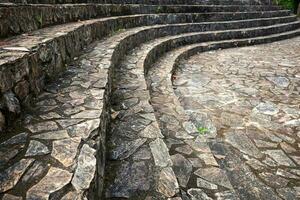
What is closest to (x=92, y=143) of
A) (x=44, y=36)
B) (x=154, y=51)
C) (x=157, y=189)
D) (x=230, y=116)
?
(x=157, y=189)

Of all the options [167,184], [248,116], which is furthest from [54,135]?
[248,116]

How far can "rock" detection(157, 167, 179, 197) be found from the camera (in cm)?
228

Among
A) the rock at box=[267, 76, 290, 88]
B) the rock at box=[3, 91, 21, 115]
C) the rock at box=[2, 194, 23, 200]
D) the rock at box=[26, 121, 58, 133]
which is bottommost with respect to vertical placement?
the rock at box=[267, 76, 290, 88]

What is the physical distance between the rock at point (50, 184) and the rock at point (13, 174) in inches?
5.4

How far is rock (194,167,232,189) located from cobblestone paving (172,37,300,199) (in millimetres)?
13

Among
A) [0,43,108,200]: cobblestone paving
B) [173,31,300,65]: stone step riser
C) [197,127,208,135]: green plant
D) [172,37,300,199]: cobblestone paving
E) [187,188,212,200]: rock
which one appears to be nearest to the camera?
[0,43,108,200]: cobblestone paving

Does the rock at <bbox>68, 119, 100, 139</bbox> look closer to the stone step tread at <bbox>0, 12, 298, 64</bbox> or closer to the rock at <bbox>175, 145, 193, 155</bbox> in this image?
the stone step tread at <bbox>0, 12, 298, 64</bbox>

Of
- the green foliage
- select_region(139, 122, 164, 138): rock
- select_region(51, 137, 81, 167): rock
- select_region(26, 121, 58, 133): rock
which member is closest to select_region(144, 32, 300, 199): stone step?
select_region(139, 122, 164, 138): rock

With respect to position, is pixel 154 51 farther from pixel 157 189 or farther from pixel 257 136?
pixel 157 189

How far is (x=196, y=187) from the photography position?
261 centimetres

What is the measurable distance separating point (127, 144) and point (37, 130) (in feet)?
3.00

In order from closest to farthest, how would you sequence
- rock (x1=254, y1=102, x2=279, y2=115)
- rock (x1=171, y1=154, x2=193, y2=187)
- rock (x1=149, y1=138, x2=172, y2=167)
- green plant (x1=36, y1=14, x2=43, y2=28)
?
rock (x1=149, y1=138, x2=172, y2=167) < rock (x1=171, y1=154, x2=193, y2=187) < green plant (x1=36, y1=14, x2=43, y2=28) < rock (x1=254, y1=102, x2=279, y2=115)

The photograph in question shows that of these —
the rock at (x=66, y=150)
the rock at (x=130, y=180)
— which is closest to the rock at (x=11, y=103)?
the rock at (x=66, y=150)

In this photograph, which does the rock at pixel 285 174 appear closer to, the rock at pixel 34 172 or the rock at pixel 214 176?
the rock at pixel 214 176
